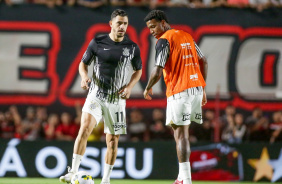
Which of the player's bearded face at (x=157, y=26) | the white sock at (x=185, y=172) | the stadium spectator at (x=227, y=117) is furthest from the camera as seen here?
the stadium spectator at (x=227, y=117)

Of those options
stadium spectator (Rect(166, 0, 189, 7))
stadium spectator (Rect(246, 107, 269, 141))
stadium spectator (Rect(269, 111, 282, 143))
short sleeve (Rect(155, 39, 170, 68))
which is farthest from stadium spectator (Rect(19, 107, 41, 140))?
short sleeve (Rect(155, 39, 170, 68))

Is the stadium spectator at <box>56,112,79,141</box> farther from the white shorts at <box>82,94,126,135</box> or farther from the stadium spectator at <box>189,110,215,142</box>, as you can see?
the white shorts at <box>82,94,126,135</box>

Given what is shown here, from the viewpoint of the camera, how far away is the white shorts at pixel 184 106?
23.5ft

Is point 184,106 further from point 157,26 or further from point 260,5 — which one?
point 260,5

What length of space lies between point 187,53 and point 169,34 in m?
0.35

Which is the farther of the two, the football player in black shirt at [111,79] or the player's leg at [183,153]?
the football player in black shirt at [111,79]

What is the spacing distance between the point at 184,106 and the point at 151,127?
5.01 meters

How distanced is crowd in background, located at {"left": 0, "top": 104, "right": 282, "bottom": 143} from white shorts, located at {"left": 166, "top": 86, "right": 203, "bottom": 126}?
14.2ft

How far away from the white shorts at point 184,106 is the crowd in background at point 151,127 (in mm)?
4318

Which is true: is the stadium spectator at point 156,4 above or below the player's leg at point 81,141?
above

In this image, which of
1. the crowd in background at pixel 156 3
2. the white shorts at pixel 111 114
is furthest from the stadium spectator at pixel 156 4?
the white shorts at pixel 111 114

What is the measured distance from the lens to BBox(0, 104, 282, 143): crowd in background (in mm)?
11820

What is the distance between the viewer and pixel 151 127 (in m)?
12.2

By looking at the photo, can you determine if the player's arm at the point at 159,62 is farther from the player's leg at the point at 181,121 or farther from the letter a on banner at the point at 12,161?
the letter a on banner at the point at 12,161
